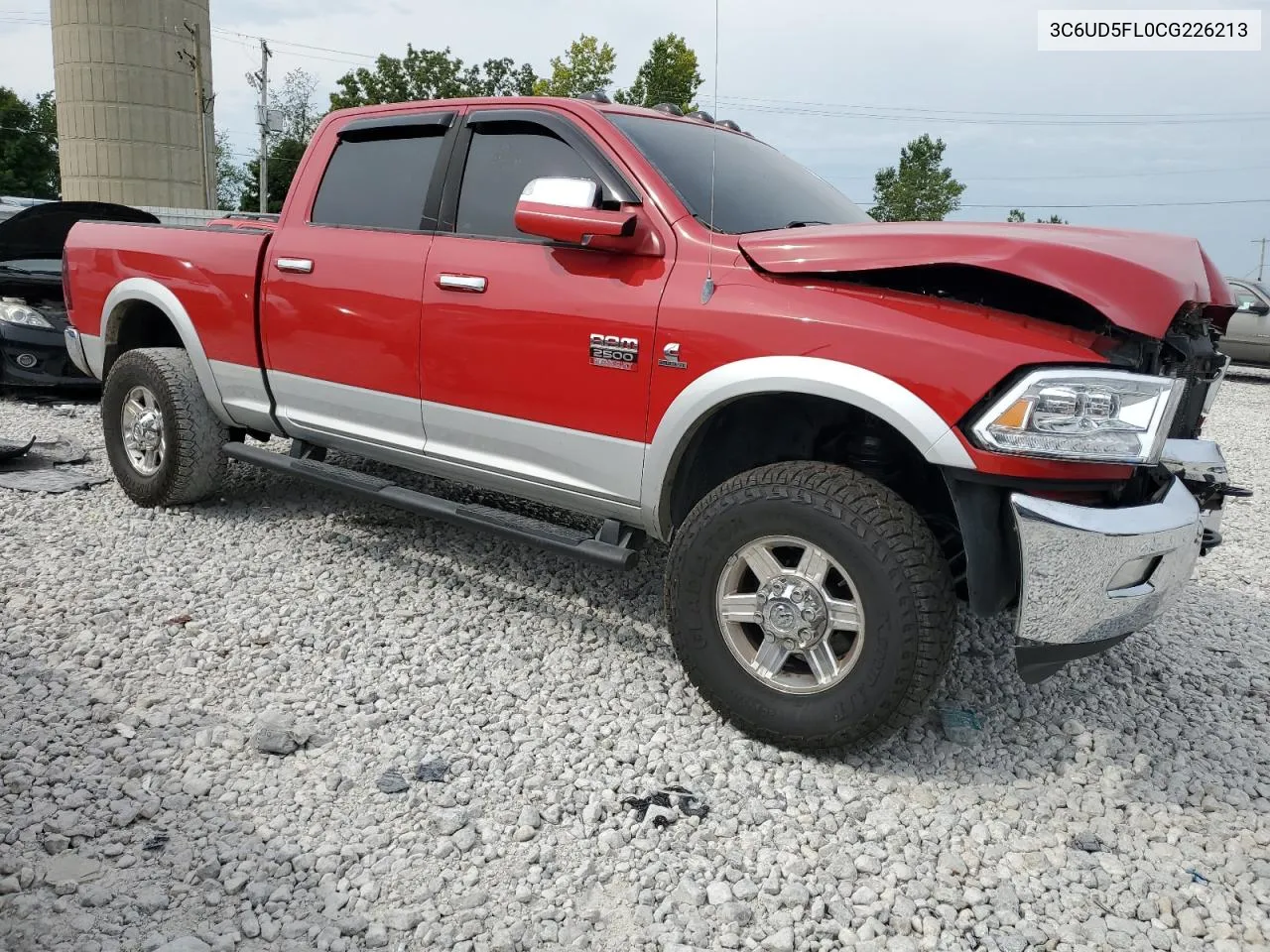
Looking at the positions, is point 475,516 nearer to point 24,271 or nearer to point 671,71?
point 24,271

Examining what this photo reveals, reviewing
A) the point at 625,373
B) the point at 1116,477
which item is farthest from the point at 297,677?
the point at 1116,477

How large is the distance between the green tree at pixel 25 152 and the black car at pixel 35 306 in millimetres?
53443

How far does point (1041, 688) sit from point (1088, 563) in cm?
124

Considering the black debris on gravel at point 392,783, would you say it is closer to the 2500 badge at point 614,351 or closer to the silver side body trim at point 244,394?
the 2500 badge at point 614,351

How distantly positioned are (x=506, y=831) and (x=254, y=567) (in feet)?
7.93

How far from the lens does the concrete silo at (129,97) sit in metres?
41.6

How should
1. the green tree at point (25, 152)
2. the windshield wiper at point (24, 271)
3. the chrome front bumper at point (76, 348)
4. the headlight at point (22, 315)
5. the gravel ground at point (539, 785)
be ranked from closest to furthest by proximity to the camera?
1. the gravel ground at point (539, 785)
2. the chrome front bumper at point (76, 348)
3. the headlight at point (22, 315)
4. the windshield wiper at point (24, 271)
5. the green tree at point (25, 152)

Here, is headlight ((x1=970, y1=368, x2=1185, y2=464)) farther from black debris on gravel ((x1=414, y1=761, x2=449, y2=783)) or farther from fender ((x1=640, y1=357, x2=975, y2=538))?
black debris on gravel ((x1=414, y1=761, x2=449, y2=783))

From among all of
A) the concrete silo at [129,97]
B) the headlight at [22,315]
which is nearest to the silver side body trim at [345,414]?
the headlight at [22,315]

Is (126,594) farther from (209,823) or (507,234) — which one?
(507,234)

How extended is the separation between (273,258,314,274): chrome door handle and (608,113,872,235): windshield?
150 centimetres

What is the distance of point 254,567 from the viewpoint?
4.60m

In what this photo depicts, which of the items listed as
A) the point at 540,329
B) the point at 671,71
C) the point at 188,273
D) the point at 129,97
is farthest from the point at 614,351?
the point at 129,97

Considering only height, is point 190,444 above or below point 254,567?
above
